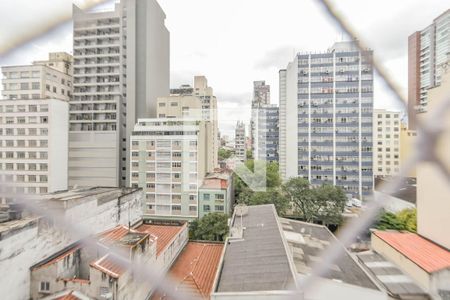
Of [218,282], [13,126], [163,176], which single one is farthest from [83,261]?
[13,126]

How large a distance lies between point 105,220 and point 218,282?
7.96 ft

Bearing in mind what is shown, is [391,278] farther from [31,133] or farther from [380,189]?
[31,133]

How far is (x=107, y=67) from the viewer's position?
1103 cm

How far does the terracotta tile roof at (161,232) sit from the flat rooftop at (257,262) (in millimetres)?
1199

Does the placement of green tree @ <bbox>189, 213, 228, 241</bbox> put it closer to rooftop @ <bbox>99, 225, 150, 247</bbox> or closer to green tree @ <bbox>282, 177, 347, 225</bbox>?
green tree @ <bbox>282, 177, 347, 225</bbox>

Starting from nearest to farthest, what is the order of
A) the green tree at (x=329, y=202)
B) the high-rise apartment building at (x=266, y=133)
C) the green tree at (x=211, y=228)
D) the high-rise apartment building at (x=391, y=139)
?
the high-rise apartment building at (x=391, y=139)
the green tree at (x=211, y=228)
the green tree at (x=329, y=202)
the high-rise apartment building at (x=266, y=133)

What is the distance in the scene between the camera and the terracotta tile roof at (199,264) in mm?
3671

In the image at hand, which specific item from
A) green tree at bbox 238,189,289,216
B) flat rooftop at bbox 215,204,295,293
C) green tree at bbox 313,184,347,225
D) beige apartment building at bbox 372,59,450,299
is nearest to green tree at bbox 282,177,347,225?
green tree at bbox 313,184,347,225

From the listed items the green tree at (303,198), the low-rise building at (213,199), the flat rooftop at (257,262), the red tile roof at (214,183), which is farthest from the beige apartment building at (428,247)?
the red tile roof at (214,183)

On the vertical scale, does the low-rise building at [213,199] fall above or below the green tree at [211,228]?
above

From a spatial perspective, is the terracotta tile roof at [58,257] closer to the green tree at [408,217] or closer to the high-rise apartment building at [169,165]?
the high-rise apartment building at [169,165]

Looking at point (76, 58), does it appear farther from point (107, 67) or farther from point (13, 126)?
point (13, 126)

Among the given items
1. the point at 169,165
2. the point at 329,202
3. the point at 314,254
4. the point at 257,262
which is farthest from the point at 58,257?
the point at 329,202

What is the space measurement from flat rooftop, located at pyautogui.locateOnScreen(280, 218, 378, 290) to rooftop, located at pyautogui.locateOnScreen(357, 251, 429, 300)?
1.38ft
